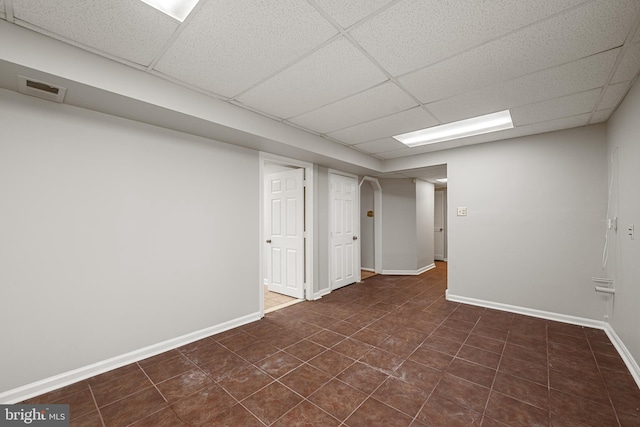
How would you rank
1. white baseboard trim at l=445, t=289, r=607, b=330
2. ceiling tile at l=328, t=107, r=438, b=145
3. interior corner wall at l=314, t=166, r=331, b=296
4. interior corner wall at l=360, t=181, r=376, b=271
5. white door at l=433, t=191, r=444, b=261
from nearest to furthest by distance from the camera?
ceiling tile at l=328, t=107, r=438, b=145
white baseboard trim at l=445, t=289, r=607, b=330
interior corner wall at l=314, t=166, r=331, b=296
interior corner wall at l=360, t=181, r=376, b=271
white door at l=433, t=191, r=444, b=261

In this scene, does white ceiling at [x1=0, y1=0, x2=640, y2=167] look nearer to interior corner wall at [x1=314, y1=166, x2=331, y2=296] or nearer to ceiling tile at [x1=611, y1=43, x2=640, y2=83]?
ceiling tile at [x1=611, y1=43, x2=640, y2=83]

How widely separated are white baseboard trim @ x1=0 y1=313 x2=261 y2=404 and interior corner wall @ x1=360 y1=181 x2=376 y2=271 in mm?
3979

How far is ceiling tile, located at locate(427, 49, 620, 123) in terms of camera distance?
203 centimetres

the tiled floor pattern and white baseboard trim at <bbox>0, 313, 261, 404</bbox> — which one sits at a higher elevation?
white baseboard trim at <bbox>0, 313, 261, 404</bbox>

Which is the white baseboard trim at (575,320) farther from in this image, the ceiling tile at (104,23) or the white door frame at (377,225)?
the ceiling tile at (104,23)

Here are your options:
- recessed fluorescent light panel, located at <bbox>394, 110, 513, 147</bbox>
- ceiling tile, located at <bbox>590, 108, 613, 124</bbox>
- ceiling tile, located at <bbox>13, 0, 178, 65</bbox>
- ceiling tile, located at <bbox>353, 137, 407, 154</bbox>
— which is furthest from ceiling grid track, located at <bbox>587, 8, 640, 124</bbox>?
ceiling tile, located at <bbox>13, 0, 178, 65</bbox>

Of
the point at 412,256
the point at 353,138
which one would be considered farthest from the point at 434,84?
the point at 412,256

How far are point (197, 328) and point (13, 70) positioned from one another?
2.63 metres

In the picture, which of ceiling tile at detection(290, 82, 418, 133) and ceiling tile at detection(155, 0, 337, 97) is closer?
ceiling tile at detection(155, 0, 337, 97)

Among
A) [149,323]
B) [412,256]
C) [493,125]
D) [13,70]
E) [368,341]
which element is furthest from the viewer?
→ [412,256]

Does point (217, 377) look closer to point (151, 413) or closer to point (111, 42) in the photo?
point (151, 413)

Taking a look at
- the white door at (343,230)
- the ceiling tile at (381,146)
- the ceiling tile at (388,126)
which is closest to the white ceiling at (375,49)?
the ceiling tile at (388,126)

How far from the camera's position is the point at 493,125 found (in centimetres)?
348

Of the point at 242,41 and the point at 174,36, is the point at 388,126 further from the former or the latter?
the point at 174,36
